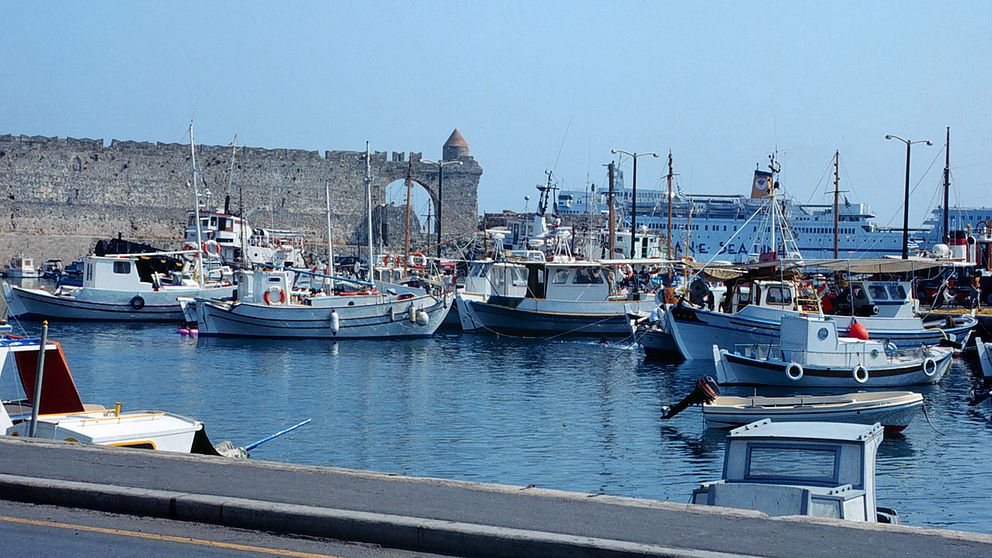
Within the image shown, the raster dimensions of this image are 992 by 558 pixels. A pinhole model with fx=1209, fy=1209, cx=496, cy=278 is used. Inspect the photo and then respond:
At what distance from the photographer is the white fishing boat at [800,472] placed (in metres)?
7.79

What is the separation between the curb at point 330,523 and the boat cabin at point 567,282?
25.4 meters

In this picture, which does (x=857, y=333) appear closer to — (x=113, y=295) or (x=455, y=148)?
(x=113, y=295)

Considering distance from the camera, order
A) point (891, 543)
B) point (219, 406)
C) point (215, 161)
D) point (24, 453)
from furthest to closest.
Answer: point (215, 161) → point (219, 406) → point (24, 453) → point (891, 543)

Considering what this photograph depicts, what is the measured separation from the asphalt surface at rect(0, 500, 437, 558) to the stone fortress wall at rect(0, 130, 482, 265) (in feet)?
159

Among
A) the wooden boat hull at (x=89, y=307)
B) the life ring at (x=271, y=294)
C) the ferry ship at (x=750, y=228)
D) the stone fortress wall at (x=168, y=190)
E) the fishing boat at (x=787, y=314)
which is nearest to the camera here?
the fishing boat at (x=787, y=314)

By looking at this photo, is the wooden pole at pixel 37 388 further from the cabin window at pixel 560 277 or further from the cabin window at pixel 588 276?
the cabin window at pixel 588 276

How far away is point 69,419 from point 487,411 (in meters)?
9.11

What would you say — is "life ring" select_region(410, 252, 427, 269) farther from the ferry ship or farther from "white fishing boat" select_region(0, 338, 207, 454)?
"white fishing boat" select_region(0, 338, 207, 454)

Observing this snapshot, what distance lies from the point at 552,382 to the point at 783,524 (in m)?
16.2

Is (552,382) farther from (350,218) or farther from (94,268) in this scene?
(350,218)

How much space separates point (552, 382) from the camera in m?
22.2

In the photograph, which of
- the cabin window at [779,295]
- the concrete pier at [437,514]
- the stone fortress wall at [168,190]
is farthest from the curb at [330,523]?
the stone fortress wall at [168,190]

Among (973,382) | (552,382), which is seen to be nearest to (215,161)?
(552,382)

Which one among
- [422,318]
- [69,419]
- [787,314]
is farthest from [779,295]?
[69,419]
